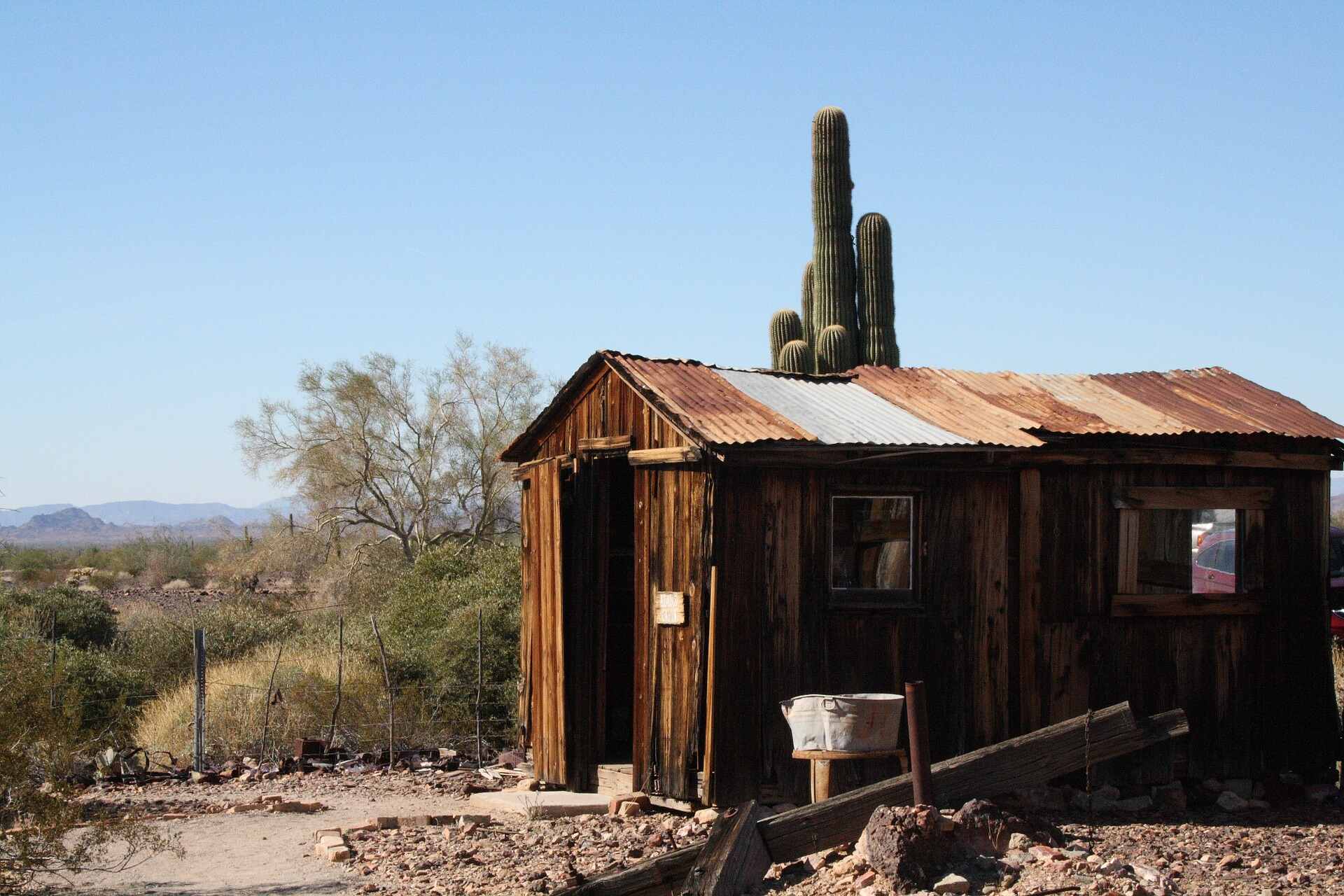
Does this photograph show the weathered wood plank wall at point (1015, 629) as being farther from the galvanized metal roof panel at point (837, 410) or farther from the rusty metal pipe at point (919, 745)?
the rusty metal pipe at point (919, 745)

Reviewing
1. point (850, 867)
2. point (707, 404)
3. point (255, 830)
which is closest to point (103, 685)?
point (255, 830)

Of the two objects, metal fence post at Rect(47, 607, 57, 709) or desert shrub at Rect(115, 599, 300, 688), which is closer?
metal fence post at Rect(47, 607, 57, 709)

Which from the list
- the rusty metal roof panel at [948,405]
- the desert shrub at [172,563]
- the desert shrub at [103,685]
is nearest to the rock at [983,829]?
the rusty metal roof panel at [948,405]

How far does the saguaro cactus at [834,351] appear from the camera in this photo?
62.4 ft

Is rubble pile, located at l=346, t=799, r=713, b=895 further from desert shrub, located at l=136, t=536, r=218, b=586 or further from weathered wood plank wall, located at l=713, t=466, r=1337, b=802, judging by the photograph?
desert shrub, located at l=136, t=536, r=218, b=586

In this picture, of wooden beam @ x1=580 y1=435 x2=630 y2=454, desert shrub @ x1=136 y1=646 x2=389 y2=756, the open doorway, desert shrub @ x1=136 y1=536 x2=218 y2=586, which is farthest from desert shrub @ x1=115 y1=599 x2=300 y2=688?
desert shrub @ x1=136 y1=536 x2=218 y2=586

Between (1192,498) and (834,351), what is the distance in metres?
8.41

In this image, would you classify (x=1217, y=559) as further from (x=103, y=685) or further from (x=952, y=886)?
Answer: (x=103, y=685)

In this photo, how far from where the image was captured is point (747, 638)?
994cm

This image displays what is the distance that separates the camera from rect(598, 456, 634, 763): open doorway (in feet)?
41.3

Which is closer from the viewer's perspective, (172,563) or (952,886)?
(952,886)

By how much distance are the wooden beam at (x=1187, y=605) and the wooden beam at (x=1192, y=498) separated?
71 centimetres

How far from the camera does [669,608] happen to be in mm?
10281

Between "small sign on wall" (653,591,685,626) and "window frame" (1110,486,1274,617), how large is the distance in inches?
138
